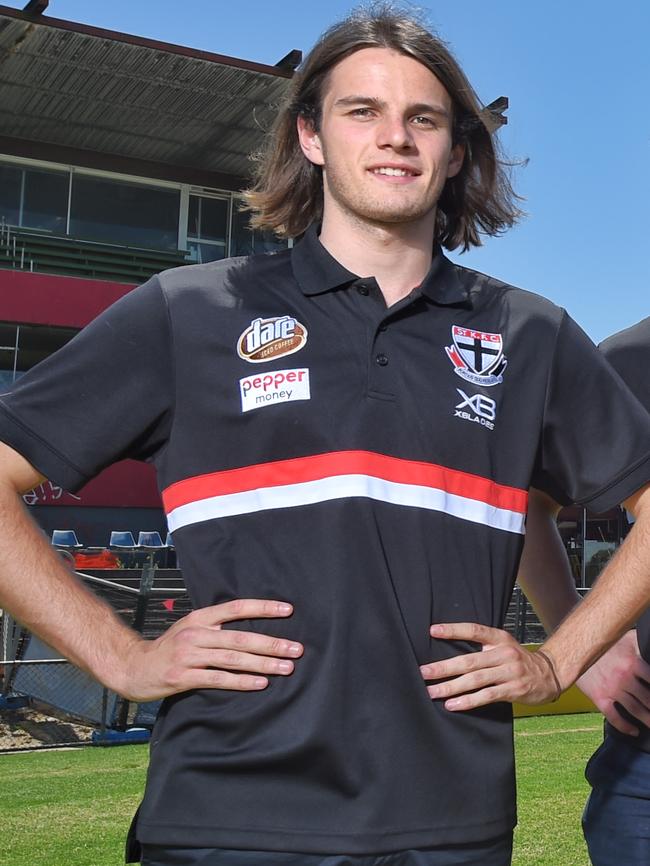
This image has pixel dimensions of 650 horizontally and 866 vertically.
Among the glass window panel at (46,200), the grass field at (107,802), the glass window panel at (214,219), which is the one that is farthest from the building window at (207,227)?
the grass field at (107,802)

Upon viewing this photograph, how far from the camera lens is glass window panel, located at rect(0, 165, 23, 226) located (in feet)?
84.1

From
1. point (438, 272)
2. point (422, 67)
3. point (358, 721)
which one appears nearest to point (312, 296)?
point (438, 272)

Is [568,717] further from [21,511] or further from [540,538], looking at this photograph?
[21,511]

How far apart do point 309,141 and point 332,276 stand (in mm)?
513

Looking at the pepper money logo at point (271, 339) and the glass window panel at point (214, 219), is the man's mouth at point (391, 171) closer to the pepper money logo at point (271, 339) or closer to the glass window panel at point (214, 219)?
the pepper money logo at point (271, 339)

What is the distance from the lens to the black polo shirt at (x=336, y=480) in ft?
6.33

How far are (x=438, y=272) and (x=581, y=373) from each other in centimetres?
37

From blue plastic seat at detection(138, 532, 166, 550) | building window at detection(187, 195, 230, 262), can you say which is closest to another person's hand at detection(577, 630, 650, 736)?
blue plastic seat at detection(138, 532, 166, 550)

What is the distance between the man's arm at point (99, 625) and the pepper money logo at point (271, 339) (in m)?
0.47

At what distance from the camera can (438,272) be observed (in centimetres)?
239

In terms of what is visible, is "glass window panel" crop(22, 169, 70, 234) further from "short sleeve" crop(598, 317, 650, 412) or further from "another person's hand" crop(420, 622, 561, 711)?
"another person's hand" crop(420, 622, 561, 711)

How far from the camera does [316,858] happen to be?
1.88 meters

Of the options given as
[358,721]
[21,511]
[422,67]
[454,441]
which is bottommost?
[358,721]

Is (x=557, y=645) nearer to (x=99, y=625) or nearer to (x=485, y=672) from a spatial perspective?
(x=485, y=672)
